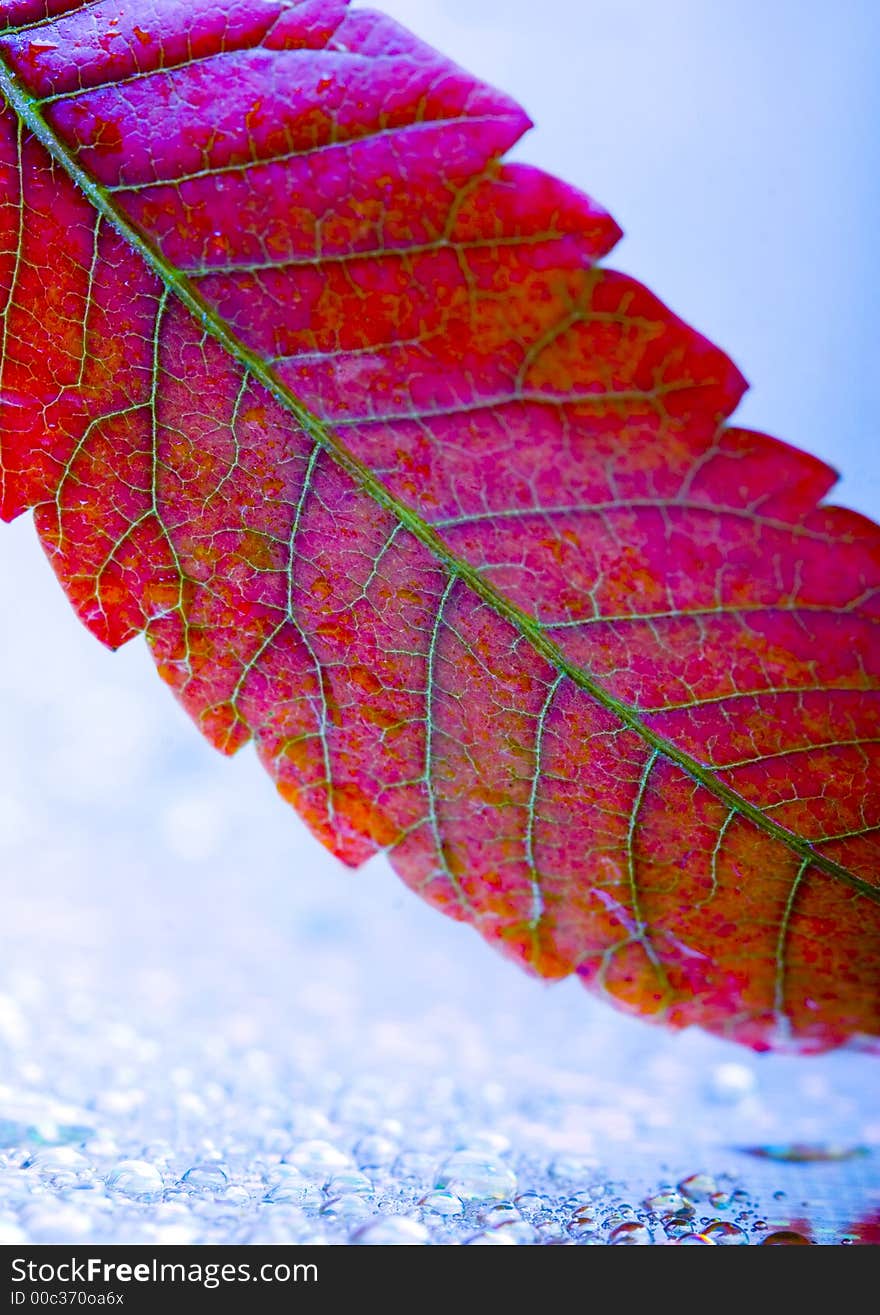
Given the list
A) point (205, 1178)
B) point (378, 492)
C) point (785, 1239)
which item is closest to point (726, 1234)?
point (785, 1239)

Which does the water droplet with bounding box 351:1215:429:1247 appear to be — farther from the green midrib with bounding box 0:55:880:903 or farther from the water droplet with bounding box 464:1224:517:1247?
→ the green midrib with bounding box 0:55:880:903

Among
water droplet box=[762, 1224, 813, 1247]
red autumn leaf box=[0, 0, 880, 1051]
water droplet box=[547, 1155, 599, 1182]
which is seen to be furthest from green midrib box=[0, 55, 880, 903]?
water droplet box=[547, 1155, 599, 1182]

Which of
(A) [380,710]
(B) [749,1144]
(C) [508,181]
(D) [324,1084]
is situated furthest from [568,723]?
(D) [324,1084]

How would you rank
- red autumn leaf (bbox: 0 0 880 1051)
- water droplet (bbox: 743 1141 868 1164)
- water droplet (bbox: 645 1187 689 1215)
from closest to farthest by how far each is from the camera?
red autumn leaf (bbox: 0 0 880 1051), water droplet (bbox: 645 1187 689 1215), water droplet (bbox: 743 1141 868 1164)

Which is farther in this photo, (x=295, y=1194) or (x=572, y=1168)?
(x=572, y=1168)

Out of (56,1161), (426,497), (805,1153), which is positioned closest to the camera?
(426,497)

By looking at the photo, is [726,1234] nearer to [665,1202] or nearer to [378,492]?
[665,1202]
